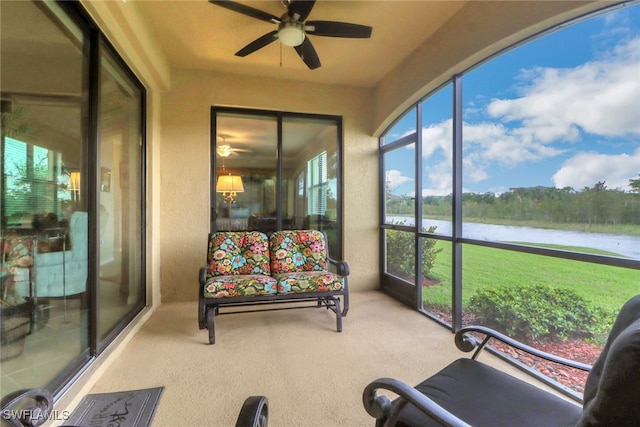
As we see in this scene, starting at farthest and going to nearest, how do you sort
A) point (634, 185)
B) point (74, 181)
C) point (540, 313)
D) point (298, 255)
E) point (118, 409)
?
1. point (298, 255)
2. point (540, 313)
3. point (74, 181)
4. point (118, 409)
5. point (634, 185)

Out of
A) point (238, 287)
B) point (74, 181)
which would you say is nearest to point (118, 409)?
point (238, 287)

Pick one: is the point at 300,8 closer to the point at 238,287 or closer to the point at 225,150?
the point at 225,150

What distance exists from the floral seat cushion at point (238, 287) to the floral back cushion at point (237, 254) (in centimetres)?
31

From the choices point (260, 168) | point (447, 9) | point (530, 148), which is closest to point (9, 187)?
point (260, 168)

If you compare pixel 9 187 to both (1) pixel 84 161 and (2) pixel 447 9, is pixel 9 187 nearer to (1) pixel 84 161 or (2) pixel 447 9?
(1) pixel 84 161

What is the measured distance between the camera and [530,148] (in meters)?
1.95

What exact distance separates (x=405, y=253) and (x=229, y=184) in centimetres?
245

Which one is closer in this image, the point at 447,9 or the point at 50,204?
the point at 50,204

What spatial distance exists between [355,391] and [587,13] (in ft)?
8.93

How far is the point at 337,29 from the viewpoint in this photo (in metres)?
2.23

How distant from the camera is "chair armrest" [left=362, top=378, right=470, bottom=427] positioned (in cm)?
77

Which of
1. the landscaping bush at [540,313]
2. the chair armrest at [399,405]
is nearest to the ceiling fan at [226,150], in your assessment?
the landscaping bush at [540,313]

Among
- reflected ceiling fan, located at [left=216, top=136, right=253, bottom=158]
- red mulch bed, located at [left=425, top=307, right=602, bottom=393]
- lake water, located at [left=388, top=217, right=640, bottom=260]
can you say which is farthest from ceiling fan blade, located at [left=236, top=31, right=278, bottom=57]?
red mulch bed, located at [left=425, top=307, right=602, bottom=393]

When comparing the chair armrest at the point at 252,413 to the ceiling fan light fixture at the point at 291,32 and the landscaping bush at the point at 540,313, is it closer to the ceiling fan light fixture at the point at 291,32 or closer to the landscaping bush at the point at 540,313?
the landscaping bush at the point at 540,313
